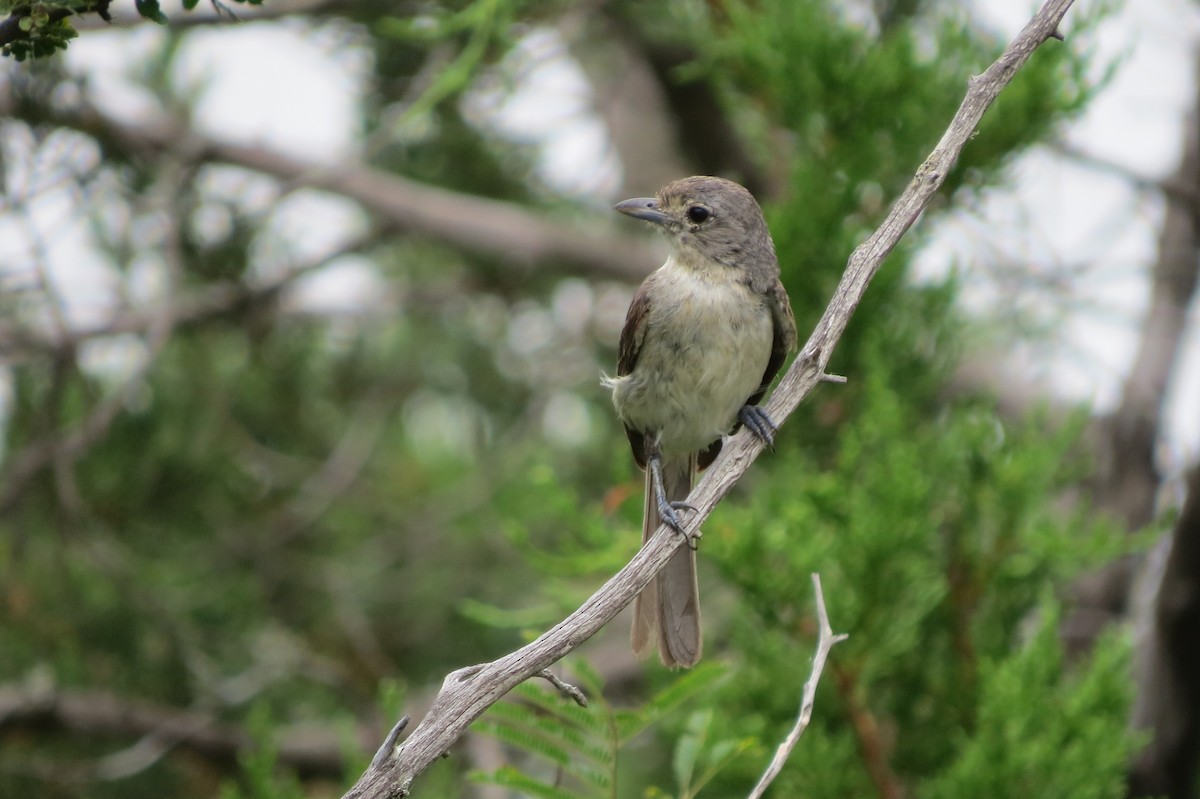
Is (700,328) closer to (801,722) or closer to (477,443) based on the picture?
(801,722)

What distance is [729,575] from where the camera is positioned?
12.0 ft

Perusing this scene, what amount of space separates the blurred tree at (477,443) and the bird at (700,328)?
294 mm

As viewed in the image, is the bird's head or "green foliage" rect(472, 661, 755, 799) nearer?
"green foliage" rect(472, 661, 755, 799)

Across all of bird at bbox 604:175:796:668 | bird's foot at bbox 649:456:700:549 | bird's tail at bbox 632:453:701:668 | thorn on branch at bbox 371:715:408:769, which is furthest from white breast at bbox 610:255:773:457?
thorn on branch at bbox 371:715:408:769

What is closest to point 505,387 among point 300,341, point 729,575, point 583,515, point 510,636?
point 300,341

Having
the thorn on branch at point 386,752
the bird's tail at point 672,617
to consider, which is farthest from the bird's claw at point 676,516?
the thorn on branch at point 386,752

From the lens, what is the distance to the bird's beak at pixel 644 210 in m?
3.70

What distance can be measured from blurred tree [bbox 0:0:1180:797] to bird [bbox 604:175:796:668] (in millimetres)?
294

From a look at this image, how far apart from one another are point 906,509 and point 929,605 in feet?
0.93

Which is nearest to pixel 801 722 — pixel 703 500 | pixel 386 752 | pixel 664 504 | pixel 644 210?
pixel 703 500

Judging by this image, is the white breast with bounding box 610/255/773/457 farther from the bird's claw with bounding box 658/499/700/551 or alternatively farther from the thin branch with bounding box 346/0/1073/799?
the thin branch with bounding box 346/0/1073/799

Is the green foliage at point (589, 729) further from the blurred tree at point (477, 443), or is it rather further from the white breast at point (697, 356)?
the white breast at point (697, 356)

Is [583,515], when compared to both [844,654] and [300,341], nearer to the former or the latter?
[844,654]

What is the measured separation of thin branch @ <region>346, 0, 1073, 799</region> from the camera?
1968 millimetres
